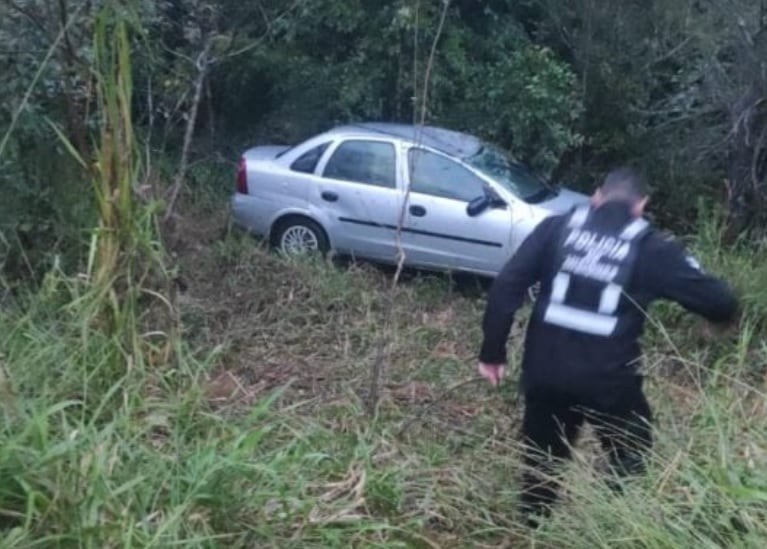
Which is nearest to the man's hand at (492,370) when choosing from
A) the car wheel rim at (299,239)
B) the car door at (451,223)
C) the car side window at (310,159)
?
the car door at (451,223)

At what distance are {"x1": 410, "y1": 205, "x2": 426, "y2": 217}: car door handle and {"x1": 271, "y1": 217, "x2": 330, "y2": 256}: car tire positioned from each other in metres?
0.87

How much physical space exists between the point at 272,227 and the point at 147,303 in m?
7.22

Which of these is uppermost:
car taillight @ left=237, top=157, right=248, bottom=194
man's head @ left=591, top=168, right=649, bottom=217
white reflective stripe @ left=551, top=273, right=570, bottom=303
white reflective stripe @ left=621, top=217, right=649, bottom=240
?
man's head @ left=591, top=168, right=649, bottom=217

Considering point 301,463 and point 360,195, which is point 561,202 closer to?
point 360,195

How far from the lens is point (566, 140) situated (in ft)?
48.5

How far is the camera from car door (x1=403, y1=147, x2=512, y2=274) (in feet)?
40.0

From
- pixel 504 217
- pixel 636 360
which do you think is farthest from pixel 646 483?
pixel 504 217

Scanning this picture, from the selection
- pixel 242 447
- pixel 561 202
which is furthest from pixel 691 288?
pixel 561 202

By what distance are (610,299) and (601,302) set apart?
1.3 inches

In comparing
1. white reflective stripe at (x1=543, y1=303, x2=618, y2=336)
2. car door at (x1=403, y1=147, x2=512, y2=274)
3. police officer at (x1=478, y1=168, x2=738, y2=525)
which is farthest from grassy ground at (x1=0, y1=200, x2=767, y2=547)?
car door at (x1=403, y1=147, x2=512, y2=274)

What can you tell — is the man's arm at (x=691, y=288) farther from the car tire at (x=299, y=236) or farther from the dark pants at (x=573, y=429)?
the car tire at (x=299, y=236)

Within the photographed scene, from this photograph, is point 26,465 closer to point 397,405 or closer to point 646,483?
point 646,483

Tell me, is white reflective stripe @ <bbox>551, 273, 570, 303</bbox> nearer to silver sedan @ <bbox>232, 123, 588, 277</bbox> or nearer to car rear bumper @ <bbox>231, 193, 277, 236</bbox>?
silver sedan @ <bbox>232, 123, 588, 277</bbox>

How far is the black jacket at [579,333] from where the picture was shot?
16.9 ft
